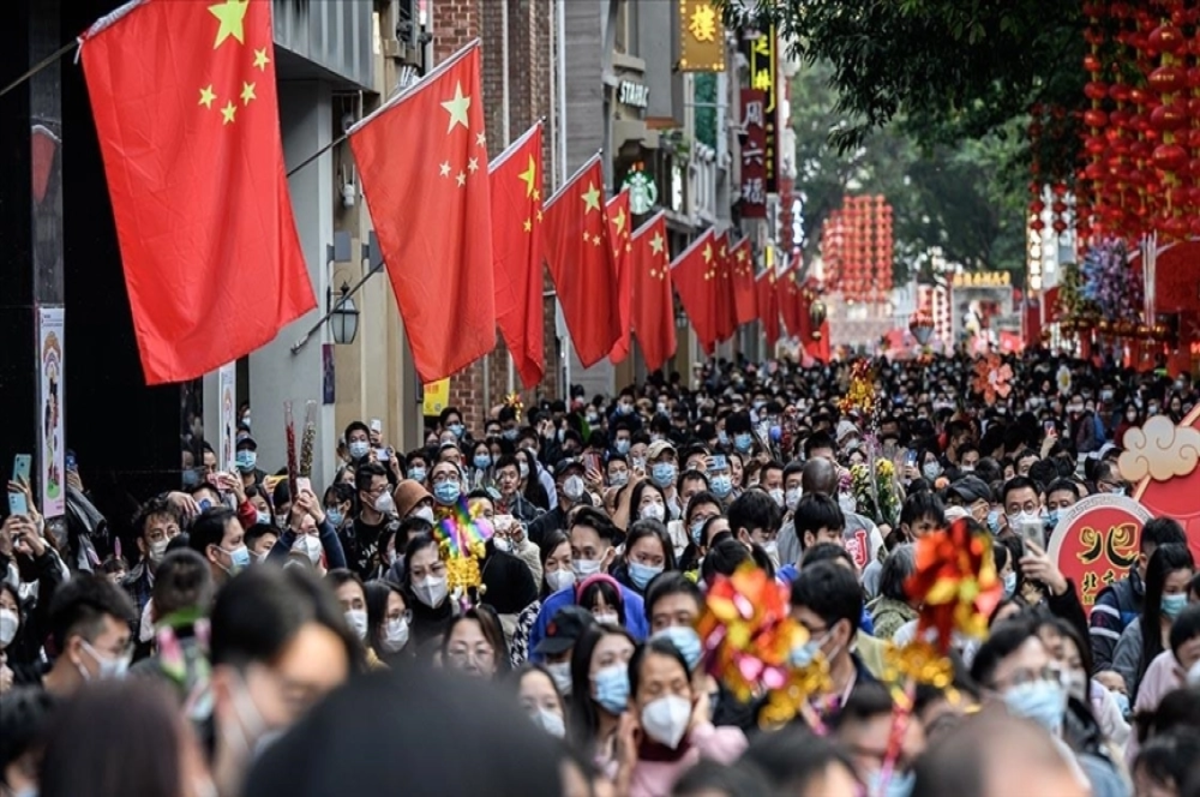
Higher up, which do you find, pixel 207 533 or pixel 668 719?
pixel 668 719

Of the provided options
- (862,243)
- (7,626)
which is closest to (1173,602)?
(7,626)

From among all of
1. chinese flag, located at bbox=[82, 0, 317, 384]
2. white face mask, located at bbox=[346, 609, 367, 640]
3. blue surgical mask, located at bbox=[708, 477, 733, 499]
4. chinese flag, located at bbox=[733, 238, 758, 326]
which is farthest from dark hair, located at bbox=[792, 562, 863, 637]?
chinese flag, located at bbox=[733, 238, 758, 326]

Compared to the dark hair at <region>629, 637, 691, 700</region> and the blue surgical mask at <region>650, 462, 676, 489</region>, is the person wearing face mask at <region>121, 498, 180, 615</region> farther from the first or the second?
the blue surgical mask at <region>650, 462, 676, 489</region>

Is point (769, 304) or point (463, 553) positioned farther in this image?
point (769, 304)

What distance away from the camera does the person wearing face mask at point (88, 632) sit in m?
8.04

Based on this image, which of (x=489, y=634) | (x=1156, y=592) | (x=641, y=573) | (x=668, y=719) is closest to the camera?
(x=668, y=719)

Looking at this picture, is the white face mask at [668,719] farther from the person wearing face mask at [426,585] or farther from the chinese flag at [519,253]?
the chinese flag at [519,253]

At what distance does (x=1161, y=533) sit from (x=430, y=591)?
320cm

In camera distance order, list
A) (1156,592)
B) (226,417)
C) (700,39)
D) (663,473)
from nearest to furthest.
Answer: (1156,592), (663,473), (226,417), (700,39)

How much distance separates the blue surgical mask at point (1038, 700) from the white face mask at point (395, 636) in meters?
3.24

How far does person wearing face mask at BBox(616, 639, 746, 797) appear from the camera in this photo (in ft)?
24.0

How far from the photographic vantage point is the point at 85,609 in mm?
8102

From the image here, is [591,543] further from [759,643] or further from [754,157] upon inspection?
[754,157]

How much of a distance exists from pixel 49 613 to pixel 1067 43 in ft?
73.3
